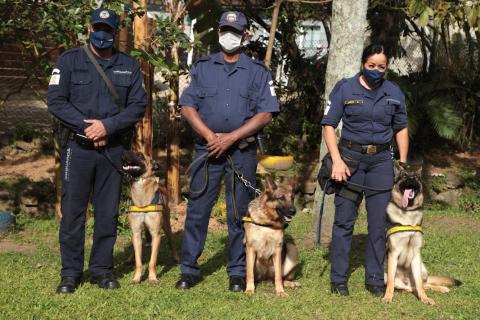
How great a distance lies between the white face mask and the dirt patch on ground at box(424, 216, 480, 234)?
4605 mm

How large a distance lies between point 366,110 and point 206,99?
52.9 inches

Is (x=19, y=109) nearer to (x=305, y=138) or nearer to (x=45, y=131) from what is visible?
(x=45, y=131)

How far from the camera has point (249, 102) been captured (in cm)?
568

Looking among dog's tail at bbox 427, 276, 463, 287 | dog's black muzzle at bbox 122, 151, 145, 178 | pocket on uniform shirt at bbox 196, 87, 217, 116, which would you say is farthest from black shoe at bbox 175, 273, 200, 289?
dog's tail at bbox 427, 276, 463, 287

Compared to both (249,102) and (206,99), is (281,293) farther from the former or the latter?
(206,99)

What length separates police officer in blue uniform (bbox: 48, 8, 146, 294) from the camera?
17.6ft

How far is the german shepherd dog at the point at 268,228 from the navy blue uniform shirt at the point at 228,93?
0.61m

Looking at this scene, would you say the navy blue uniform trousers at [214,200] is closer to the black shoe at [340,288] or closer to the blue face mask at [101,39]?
the black shoe at [340,288]

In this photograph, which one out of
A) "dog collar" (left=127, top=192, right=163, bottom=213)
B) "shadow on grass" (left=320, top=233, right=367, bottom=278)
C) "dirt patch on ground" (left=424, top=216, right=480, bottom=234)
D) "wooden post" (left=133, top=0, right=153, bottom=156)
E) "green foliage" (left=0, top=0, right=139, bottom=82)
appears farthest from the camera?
"dirt patch on ground" (left=424, top=216, right=480, bottom=234)

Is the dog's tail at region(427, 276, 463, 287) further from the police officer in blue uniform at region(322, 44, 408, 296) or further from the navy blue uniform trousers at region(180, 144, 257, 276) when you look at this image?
the navy blue uniform trousers at region(180, 144, 257, 276)

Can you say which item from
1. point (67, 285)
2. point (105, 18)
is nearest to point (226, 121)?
point (105, 18)

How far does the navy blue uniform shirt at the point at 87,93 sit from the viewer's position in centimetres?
535

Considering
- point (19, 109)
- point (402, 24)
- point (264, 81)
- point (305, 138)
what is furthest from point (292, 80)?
point (264, 81)

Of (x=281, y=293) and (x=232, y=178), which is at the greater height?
(x=232, y=178)
